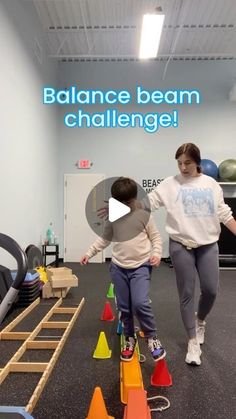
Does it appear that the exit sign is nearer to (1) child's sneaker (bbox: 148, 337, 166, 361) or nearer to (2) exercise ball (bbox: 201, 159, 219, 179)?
(2) exercise ball (bbox: 201, 159, 219, 179)

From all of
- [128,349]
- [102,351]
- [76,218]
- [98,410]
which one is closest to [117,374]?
[128,349]

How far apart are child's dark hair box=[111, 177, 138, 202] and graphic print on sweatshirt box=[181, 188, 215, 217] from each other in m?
0.34

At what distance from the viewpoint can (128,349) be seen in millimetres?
2312

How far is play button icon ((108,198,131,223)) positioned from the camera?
94.5 inches

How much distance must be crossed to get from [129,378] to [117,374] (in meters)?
0.31

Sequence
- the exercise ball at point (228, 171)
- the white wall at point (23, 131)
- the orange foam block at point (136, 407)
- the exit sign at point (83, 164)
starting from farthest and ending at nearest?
the exit sign at point (83, 164)
the exercise ball at point (228, 171)
the white wall at point (23, 131)
the orange foam block at point (136, 407)

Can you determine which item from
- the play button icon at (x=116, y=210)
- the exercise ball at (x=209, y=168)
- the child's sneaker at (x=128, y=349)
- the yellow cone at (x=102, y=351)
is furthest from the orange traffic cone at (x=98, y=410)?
the exercise ball at (x=209, y=168)

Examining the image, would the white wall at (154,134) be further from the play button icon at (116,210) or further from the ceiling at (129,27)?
the play button icon at (116,210)

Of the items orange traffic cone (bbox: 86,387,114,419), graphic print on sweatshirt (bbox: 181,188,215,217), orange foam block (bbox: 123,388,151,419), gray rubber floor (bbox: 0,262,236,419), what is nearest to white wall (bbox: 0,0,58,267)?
gray rubber floor (bbox: 0,262,236,419)

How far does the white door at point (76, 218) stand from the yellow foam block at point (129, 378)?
551 cm

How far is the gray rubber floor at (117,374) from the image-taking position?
1839 millimetres

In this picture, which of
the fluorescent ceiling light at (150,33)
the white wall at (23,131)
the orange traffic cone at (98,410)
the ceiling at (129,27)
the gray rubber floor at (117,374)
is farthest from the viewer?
the ceiling at (129,27)

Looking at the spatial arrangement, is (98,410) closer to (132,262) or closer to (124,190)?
(132,262)

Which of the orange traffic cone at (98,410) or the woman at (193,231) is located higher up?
the woman at (193,231)
